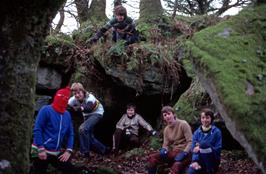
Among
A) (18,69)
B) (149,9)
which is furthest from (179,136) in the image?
(149,9)

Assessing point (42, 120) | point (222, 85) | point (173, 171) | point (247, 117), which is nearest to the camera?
point (247, 117)

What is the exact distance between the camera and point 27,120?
3.62m

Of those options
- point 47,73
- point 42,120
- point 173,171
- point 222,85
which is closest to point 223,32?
point 222,85

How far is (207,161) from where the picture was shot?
6.77 meters

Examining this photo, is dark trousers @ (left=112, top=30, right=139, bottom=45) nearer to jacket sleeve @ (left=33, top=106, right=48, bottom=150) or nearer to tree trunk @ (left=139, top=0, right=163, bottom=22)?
tree trunk @ (left=139, top=0, right=163, bottom=22)

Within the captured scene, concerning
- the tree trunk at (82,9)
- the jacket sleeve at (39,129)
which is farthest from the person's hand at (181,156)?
the tree trunk at (82,9)

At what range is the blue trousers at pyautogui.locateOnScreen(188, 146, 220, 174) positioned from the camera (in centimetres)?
674

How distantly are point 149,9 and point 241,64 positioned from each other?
8323mm

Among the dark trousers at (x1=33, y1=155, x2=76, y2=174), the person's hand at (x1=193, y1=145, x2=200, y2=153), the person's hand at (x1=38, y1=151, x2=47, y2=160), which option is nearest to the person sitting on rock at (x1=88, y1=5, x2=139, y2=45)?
the person's hand at (x1=193, y1=145, x2=200, y2=153)

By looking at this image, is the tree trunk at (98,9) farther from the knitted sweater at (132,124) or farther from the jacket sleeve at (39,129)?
the jacket sleeve at (39,129)

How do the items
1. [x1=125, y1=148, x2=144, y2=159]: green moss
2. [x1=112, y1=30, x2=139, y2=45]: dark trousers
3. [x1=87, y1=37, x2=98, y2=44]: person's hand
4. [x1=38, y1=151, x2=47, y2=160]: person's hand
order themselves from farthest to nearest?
[x1=87, y1=37, x2=98, y2=44]: person's hand
[x1=112, y1=30, x2=139, y2=45]: dark trousers
[x1=125, y1=148, x2=144, y2=159]: green moss
[x1=38, y1=151, x2=47, y2=160]: person's hand

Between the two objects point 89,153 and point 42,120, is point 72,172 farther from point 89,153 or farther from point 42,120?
point 89,153

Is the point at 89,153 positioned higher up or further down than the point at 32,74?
further down

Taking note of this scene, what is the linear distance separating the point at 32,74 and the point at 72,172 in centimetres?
344
